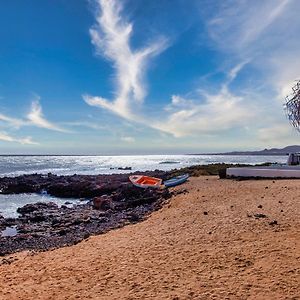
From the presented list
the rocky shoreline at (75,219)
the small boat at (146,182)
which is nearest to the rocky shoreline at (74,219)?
the rocky shoreline at (75,219)

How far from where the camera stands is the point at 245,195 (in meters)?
15.7

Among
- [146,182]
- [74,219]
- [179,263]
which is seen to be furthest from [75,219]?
[179,263]

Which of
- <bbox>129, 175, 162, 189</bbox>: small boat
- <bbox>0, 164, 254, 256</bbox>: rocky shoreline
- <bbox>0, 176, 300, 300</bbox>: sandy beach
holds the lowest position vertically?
<bbox>0, 164, 254, 256</bbox>: rocky shoreline

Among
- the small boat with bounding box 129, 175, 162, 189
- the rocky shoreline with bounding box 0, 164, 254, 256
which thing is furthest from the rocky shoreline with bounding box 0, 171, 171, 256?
the small boat with bounding box 129, 175, 162, 189

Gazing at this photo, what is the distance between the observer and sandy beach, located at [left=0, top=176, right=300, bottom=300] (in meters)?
5.97

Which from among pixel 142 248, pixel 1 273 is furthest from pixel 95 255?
pixel 1 273

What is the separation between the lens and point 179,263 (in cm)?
728

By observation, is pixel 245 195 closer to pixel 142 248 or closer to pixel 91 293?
pixel 142 248

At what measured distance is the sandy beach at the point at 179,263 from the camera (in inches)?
235

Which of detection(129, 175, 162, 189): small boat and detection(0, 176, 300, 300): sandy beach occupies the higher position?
detection(129, 175, 162, 189): small boat

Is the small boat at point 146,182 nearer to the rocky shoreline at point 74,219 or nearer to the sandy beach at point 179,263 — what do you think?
the rocky shoreline at point 74,219

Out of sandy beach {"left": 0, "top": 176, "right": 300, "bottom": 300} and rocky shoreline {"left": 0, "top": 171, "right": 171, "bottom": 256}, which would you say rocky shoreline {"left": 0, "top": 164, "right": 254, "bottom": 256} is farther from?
sandy beach {"left": 0, "top": 176, "right": 300, "bottom": 300}

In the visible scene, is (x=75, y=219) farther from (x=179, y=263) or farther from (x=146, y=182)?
(x=179, y=263)

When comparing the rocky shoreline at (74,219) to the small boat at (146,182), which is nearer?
the rocky shoreline at (74,219)
